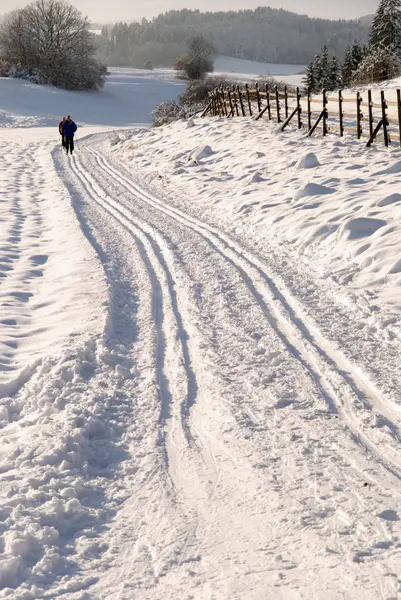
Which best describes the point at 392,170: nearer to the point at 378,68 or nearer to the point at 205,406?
the point at 205,406

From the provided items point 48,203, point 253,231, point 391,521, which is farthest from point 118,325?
point 48,203

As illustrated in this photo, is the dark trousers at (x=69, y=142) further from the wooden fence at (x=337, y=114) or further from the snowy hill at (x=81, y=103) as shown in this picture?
the snowy hill at (x=81, y=103)

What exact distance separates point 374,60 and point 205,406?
46.1 m

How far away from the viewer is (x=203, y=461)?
3.98 m

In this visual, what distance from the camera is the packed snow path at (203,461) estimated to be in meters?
2.98

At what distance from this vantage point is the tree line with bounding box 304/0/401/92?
4394cm

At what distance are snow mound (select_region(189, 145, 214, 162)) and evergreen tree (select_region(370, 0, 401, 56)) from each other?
37301 millimetres

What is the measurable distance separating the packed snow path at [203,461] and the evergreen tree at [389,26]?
51.3 m

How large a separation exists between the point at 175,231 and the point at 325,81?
4934 centimetres

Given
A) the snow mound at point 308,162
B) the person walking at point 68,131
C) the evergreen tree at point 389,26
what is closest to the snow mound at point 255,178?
the snow mound at point 308,162

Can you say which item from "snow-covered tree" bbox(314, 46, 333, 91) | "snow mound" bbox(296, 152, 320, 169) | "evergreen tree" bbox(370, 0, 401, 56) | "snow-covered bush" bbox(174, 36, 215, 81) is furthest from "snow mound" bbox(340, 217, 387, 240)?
"snow-covered bush" bbox(174, 36, 215, 81)

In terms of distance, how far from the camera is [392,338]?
5863 millimetres

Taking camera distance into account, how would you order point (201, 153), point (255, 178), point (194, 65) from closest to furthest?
point (255, 178) < point (201, 153) < point (194, 65)

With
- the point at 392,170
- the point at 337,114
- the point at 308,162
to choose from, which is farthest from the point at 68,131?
the point at 392,170
